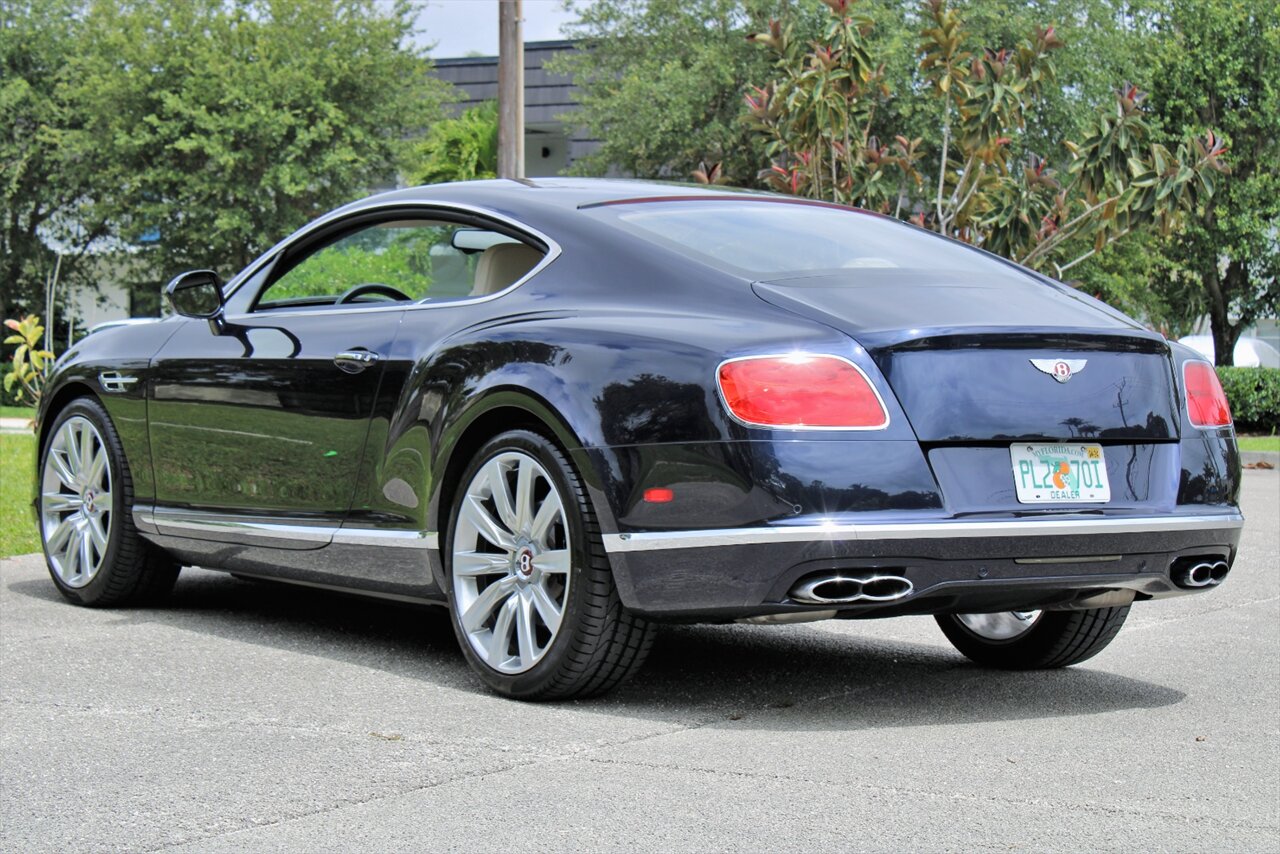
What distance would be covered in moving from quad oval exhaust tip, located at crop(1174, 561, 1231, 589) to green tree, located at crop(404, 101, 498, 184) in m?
31.1

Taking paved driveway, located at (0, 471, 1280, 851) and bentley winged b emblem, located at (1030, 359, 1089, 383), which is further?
bentley winged b emblem, located at (1030, 359, 1089, 383)

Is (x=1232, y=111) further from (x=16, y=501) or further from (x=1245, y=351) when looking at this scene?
(x=16, y=501)

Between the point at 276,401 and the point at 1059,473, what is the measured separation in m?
2.61

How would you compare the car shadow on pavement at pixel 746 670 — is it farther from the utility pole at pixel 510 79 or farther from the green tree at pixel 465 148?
the green tree at pixel 465 148

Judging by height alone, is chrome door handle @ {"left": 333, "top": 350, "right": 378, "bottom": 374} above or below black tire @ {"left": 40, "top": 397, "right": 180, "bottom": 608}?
above

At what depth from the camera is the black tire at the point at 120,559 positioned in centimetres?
664

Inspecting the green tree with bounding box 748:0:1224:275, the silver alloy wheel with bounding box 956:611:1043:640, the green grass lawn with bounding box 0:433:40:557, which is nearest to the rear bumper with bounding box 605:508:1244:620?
the silver alloy wheel with bounding box 956:611:1043:640

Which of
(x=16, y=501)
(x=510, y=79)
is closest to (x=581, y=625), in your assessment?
(x=16, y=501)

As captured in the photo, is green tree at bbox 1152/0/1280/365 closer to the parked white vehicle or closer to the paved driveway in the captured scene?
the parked white vehicle

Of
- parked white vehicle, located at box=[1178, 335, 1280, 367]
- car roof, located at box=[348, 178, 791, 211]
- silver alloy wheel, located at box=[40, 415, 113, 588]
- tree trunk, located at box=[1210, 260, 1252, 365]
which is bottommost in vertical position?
parked white vehicle, located at box=[1178, 335, 1280, 367]

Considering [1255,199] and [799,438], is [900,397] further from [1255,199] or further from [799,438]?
[1255,199]

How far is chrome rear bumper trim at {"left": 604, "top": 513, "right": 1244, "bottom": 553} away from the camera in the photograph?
434cm

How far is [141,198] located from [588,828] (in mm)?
30040

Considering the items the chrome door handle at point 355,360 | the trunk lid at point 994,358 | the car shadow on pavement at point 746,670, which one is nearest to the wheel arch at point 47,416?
the car shadow on pavement at point 746,670
